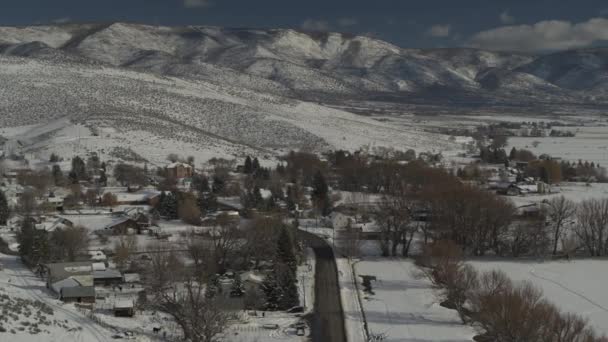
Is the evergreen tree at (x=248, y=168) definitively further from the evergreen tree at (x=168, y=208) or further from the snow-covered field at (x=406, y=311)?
the snow-covered field at (x=406, y=311)

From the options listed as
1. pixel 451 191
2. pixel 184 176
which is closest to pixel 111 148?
pixel 184 176

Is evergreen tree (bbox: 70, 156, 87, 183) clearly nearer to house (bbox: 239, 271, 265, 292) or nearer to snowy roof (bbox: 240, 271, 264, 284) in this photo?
snowy roof (bbox: 240, 271, 264, 284)

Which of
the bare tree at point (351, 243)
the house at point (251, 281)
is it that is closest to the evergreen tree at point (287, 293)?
the house at point (251, 281)

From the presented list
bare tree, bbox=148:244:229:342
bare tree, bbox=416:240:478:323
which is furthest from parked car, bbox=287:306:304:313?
bare tree, bbox=416:240:478:323

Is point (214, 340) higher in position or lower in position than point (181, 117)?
lower

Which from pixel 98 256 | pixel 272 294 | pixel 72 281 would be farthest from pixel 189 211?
pixel 272 294

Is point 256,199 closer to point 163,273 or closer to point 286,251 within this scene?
point 286,251

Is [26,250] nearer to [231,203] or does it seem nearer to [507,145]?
[231,203]
